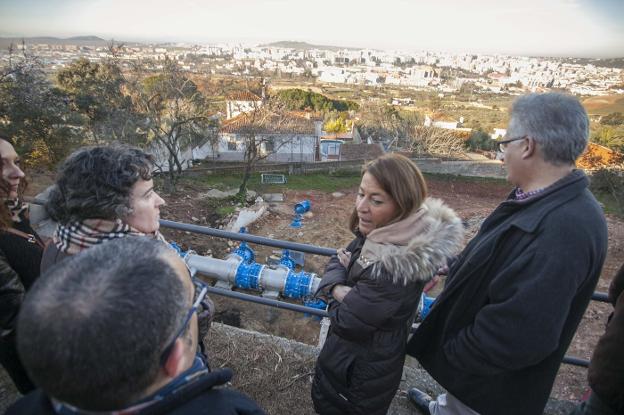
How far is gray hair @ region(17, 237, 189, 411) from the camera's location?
2.34 feet

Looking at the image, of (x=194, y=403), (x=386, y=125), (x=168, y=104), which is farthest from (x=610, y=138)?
(x=194, y=403)

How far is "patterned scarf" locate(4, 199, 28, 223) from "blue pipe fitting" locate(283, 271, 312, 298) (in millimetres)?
6715

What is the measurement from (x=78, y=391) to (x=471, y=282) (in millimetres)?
1473

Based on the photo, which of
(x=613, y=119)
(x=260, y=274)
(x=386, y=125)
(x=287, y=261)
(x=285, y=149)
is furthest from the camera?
(x=386, y=125)

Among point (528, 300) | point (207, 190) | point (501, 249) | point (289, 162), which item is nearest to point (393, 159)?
point (501, 249)

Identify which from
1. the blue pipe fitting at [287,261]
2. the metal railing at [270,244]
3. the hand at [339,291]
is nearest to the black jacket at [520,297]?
the hand at [339,291]

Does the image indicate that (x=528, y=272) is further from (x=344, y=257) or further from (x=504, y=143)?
(x=344, y=257)

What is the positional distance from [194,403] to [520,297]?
1.19 metres

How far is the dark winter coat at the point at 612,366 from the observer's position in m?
1.47

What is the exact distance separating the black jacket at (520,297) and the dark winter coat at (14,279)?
2.00m

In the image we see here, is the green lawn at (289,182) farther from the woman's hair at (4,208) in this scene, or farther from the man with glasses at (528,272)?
the man with glasses at (528,272)

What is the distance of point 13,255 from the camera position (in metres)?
1.82

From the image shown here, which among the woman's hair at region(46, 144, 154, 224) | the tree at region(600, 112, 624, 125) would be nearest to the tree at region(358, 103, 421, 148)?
the tree at region(600, 112, 624, 125)

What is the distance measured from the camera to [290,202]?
1917 centimetres
